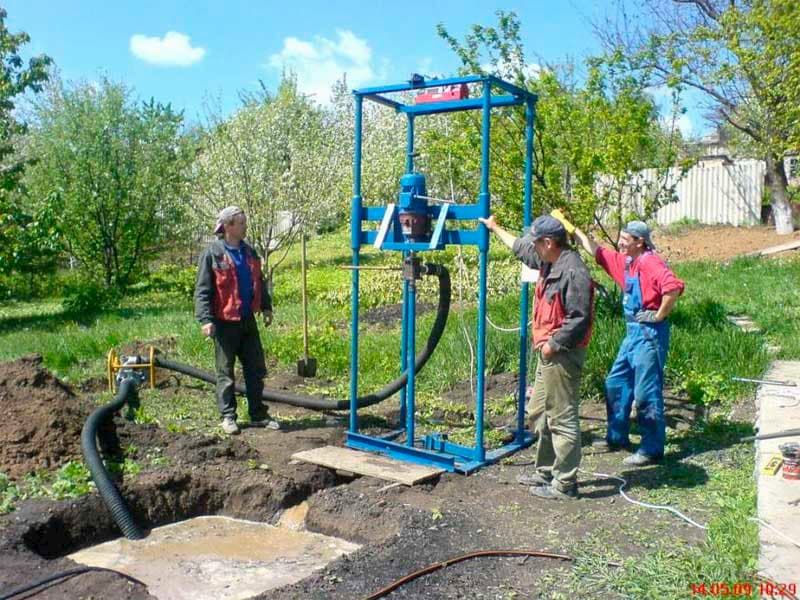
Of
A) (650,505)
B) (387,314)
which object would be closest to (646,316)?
(650,505)

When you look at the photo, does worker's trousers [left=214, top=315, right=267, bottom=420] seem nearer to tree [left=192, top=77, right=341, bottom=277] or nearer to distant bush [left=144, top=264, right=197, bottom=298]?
tree [left=192, top=77, right=341, bottom=277]

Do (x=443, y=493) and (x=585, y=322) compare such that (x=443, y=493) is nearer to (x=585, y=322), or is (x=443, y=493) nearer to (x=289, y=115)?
(x=585, y=322)

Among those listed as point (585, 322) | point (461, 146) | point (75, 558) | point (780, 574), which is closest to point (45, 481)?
point (75, 558)

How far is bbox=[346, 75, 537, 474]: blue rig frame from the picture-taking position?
230 inches

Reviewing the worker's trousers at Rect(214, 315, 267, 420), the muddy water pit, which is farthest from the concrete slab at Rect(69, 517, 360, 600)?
the worker's trousers at Rect(214, 315, 267, 420)

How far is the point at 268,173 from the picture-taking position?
59.0ft

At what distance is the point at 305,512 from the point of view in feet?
18.4

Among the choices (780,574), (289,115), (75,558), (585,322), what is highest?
(289,115)

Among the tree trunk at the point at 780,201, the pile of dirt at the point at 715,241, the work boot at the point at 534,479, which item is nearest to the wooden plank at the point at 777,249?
the pile of dirt at the point at 715,241

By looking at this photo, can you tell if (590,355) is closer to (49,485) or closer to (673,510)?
(673,510)

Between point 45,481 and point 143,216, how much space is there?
46.2ft

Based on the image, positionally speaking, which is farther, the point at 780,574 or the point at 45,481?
the point at 45,481

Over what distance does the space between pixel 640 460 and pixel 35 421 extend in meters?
4.30

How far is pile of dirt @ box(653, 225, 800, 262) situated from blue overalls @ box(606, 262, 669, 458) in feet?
35.8
